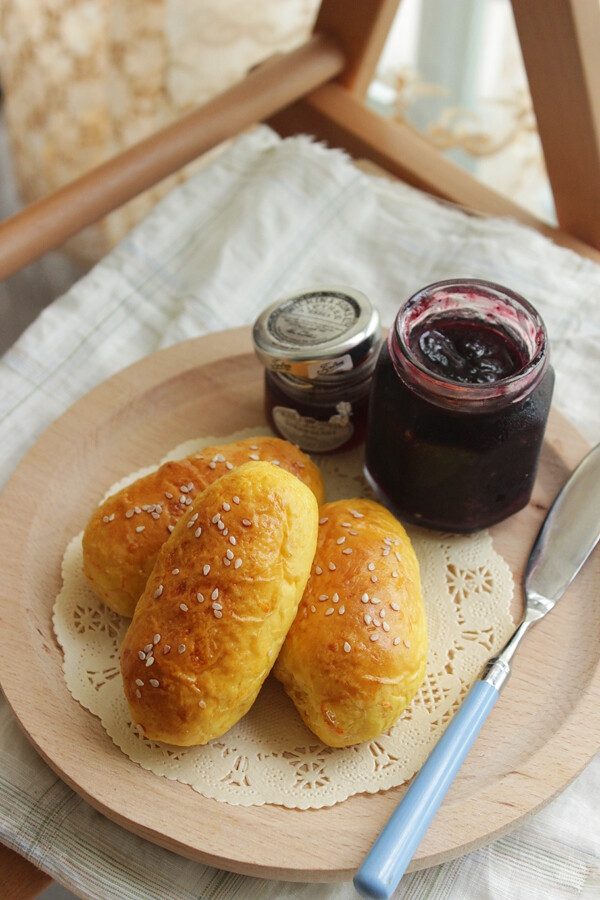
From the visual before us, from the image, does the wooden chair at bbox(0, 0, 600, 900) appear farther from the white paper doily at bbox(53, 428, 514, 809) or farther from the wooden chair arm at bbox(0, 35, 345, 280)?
the white paper doily at bbox(53, 428, 514, 809)

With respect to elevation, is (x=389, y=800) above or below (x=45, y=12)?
below

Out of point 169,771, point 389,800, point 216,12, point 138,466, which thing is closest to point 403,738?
point 389,800

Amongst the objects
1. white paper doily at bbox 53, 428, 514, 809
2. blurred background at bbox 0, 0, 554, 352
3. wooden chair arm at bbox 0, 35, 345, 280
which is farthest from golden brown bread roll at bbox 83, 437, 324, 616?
blurred background at bbox 0, 0, 554, 352

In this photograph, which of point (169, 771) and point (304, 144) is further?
point (304, 144)

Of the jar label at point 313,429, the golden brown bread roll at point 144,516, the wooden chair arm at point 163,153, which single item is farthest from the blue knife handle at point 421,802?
the wooden chair arm at point 163,153

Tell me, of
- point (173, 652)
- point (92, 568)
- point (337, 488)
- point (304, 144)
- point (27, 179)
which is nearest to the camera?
point (173, 652)

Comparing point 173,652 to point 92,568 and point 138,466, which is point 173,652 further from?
point 138,466

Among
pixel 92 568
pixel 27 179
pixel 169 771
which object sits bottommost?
pixel 27 179

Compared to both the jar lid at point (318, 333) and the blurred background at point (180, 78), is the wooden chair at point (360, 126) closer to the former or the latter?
the blurred background at point (180, 78)
